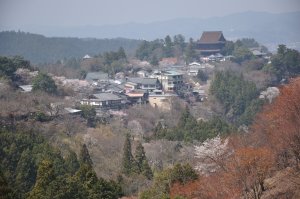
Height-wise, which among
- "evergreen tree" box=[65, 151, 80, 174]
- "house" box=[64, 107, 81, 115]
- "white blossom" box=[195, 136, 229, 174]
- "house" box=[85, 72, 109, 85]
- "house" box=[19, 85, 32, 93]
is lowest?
"evergreen tree" box=[65, 151, 80, 174]

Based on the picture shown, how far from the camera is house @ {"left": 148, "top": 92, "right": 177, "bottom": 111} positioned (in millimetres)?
36094

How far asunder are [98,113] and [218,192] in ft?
61.7

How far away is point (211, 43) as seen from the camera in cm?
5612

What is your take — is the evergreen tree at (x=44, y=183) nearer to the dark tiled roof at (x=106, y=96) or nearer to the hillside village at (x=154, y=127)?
the hillside village at (x=154, y=127)

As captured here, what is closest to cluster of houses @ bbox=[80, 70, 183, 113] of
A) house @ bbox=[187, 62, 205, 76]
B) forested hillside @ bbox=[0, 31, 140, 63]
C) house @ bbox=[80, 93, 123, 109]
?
house @ bbox=[80, 93, 123, 109]

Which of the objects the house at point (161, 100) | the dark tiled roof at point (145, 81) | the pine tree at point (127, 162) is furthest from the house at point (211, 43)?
the pine tree at point (127, 162)

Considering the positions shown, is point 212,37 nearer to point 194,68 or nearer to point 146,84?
point 194,68

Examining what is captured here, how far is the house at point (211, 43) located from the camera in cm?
5628

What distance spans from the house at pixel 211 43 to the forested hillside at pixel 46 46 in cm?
2812

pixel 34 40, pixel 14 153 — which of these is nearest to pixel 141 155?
pixel 14 153

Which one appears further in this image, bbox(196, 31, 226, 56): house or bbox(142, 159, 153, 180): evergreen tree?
bbox(196, 31, 226, 56): house

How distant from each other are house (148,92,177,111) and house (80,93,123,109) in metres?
3.68

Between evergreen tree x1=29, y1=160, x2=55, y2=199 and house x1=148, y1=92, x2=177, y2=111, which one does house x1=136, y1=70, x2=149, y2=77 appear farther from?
evergreen tree x1=29, y1=160, x2=55, y2=199

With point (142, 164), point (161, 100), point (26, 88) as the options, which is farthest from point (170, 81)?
point (142, 164)
